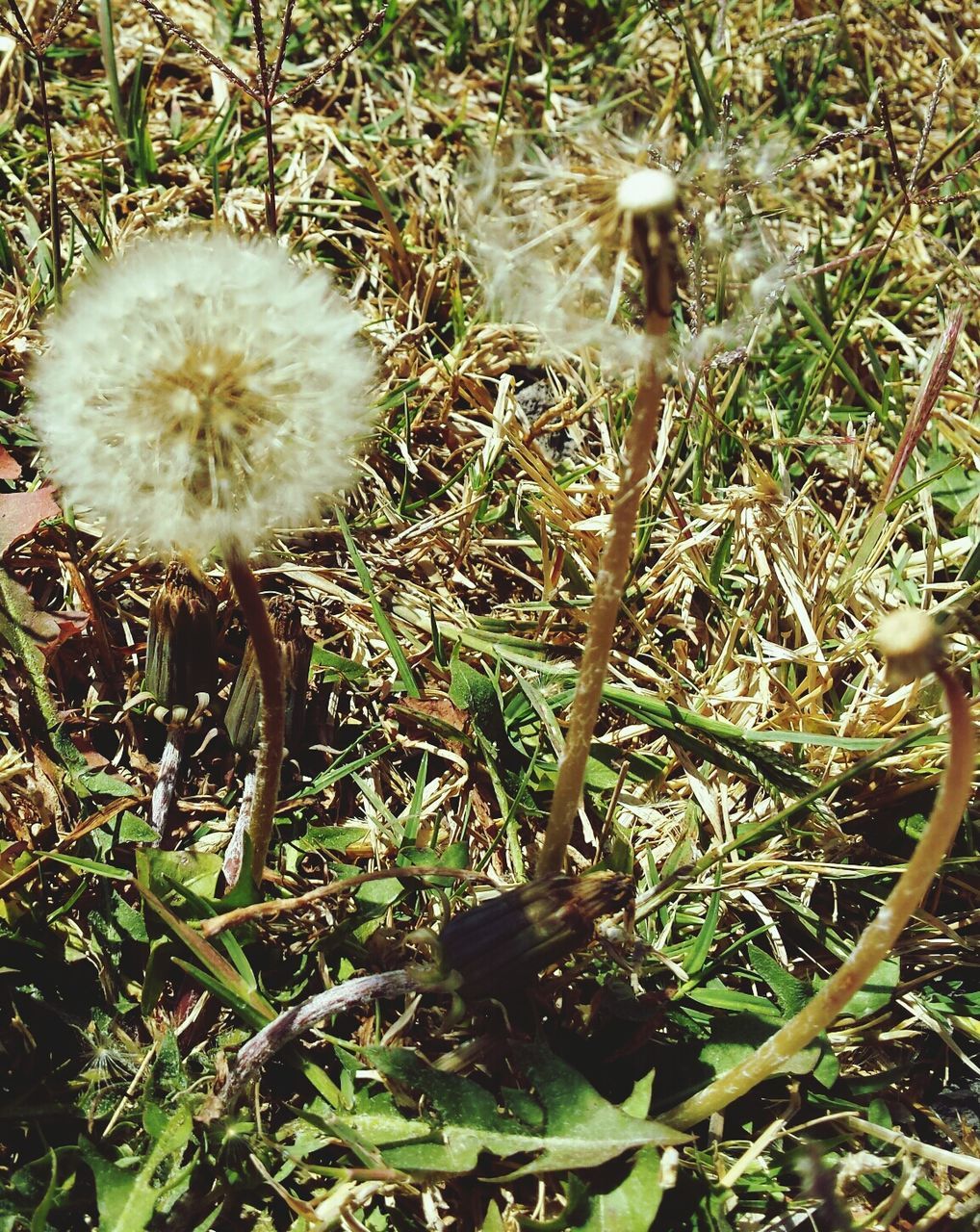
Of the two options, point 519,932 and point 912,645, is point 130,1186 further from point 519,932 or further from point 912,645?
point 912,645

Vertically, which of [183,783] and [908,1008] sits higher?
[183,783]

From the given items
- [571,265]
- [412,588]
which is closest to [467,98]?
[412,588]

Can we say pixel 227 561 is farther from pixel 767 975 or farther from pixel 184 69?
pixel 184 69

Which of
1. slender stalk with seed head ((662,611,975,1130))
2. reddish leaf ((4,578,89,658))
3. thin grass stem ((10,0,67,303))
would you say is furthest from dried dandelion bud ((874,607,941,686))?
thin grass stem ((10,0,67,303))

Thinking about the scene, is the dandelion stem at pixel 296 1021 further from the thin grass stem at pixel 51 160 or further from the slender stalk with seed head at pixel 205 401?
the thin grass stem at pixel 51 160

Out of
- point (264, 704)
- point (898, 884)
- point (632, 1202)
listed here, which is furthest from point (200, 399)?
point (632, 1202)

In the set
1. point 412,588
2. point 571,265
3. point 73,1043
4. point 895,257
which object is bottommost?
point 73,1043

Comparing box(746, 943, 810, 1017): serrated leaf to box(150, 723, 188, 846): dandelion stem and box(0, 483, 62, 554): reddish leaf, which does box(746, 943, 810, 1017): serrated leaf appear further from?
box(0, 483, 62, 554): reddish leaf

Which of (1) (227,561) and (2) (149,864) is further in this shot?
(2) (149,864)
